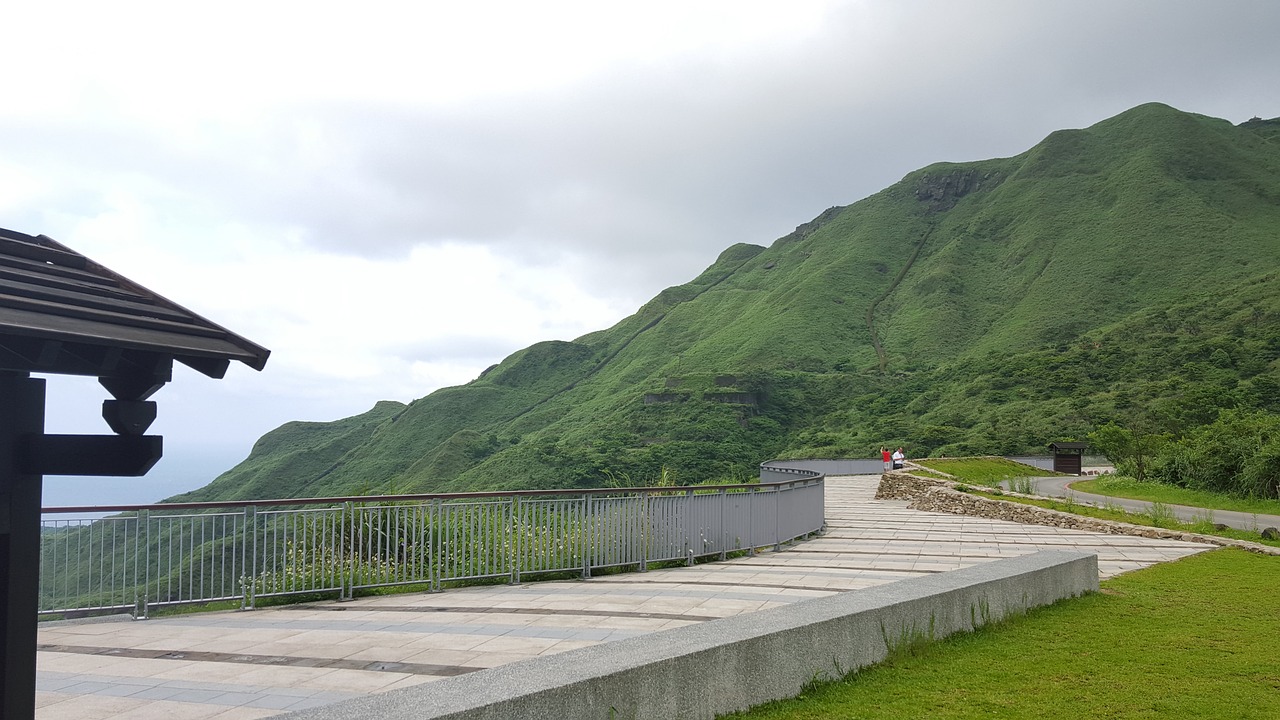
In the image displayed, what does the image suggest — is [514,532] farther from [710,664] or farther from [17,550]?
[17,550]

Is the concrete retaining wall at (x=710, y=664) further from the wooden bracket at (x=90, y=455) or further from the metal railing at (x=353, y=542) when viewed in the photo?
the metal railing at (x=353, y=542)

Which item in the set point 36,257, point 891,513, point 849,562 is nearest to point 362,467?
point 891,513

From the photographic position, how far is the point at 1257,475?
25672 mm

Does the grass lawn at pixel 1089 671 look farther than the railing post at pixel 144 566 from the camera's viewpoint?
No

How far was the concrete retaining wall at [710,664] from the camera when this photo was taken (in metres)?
4.52

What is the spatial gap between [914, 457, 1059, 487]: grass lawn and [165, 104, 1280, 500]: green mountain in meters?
9.00

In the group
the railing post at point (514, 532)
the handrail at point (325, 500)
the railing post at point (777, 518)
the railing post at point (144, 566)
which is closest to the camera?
the handrail at point (325, 500)

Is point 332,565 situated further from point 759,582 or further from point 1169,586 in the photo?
point 1169,586

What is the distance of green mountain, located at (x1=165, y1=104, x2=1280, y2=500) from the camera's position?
70188 millimetres

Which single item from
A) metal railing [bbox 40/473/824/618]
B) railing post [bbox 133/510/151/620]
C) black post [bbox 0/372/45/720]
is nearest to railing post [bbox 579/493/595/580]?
metal railing [bbox 40/473/824/618]

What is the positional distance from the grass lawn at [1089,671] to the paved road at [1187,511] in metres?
11.9

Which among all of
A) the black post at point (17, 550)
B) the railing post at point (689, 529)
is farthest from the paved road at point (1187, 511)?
the black post at point (17, 550)

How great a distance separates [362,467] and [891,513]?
8881 centimetres

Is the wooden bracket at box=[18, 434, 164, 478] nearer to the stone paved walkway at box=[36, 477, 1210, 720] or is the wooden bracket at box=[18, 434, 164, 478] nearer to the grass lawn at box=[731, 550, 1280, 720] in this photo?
the stone paved walkway at box=[36, 477, 1210, 720]
